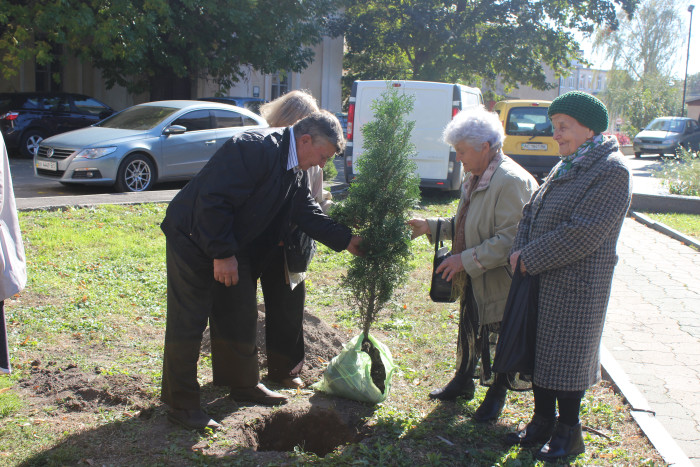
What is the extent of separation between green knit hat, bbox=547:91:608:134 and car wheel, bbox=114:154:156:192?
356 inches

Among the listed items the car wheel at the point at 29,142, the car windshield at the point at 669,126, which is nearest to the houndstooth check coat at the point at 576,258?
the car wheel at the point at 29,142

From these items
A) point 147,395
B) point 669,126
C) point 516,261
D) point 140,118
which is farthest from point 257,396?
point 669,126

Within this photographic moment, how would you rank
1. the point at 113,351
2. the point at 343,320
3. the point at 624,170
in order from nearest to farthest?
1. the point at 624,170
2. the point at 113,351
3. the point at 343,320

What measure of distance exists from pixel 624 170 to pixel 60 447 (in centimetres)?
309

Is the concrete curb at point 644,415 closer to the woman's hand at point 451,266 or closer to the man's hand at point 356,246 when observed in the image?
the woman's hand at point 451,266

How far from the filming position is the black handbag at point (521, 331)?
3.32 meters

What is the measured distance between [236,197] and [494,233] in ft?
4.75

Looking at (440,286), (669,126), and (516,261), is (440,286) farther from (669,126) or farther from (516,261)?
(669,126)

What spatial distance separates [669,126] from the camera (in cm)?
3025

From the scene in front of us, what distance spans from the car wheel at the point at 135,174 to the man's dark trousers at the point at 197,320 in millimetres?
7772

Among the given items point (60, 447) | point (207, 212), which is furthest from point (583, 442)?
point (60, 447)


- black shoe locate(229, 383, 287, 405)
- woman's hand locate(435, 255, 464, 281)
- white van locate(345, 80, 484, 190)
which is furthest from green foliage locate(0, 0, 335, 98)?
woman's hand locate(435, 255, 464, 281)

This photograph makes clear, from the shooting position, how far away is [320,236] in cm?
395

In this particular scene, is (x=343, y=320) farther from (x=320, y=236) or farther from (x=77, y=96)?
(x=77, y=96)
